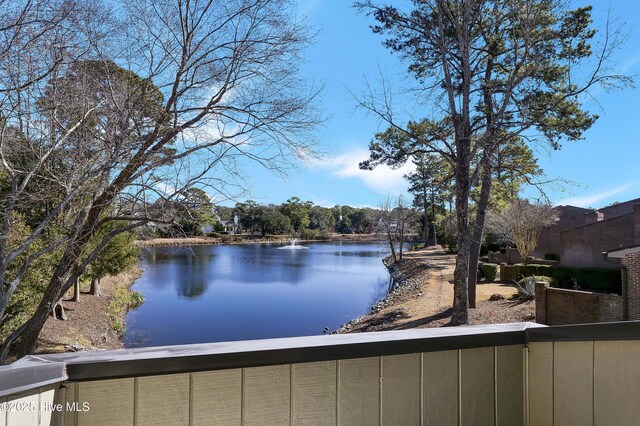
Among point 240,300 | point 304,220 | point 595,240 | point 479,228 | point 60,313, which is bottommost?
point 240,300

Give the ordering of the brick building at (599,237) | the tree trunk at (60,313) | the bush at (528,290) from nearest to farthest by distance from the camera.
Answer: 1. the tree trunk at (60,313)
2. the bush at (528,290)
3. the brick building at (599,237)

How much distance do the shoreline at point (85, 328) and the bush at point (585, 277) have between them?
1448 centimetres

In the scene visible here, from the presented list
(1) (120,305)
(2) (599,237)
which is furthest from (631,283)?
(1) (120,305)

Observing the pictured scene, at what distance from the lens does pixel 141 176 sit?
20.0ft

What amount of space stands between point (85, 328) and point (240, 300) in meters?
8.76

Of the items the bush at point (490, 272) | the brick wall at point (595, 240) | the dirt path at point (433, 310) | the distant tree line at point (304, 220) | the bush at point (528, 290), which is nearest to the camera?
the dirt path at point (433, 310)

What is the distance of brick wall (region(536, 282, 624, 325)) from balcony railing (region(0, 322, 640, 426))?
985 centimetres

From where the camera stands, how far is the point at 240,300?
19.9m

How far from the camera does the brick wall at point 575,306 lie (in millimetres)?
9648

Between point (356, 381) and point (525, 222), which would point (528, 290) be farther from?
point (356, 381)

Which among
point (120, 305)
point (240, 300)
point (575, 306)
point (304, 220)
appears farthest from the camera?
point (304, 220)

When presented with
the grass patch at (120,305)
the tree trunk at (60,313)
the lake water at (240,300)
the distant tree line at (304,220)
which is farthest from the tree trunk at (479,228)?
the distant tree line at (304,220)

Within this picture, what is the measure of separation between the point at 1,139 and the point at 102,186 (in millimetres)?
1389

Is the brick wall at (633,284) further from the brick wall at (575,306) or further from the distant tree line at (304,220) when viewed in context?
the distant tree line at (304,220)
